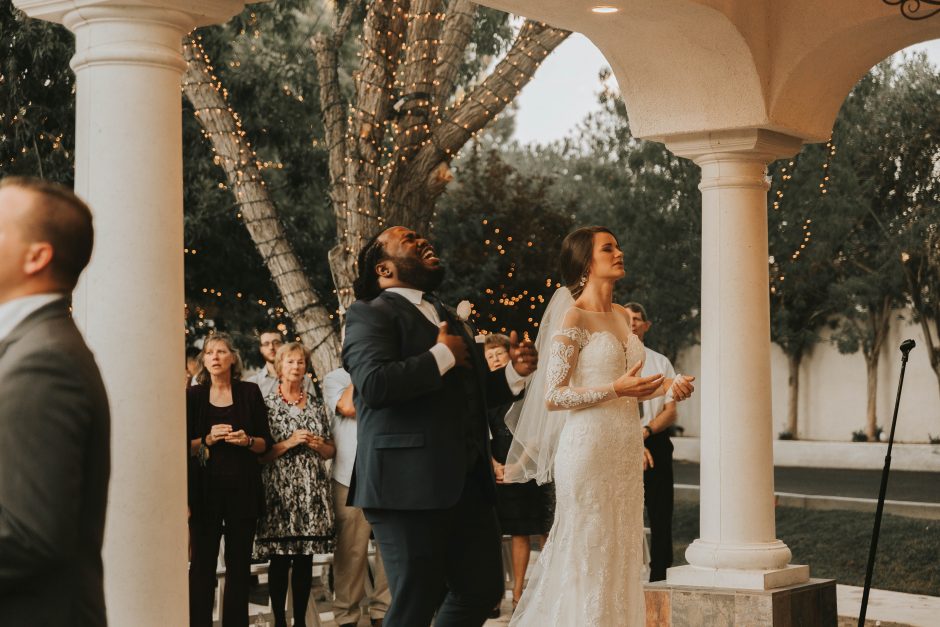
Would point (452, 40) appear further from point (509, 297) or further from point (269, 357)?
point (509, 297)

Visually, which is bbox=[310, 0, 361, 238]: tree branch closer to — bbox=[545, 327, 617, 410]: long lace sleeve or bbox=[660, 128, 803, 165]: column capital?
bbox=[660, 128, 803, 165]: column capital

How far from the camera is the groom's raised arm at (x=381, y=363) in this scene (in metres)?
4.52

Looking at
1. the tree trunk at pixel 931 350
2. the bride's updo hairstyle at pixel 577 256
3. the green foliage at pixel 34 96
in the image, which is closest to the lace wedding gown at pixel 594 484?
the bride's updo hairstyle at pixel 577 256

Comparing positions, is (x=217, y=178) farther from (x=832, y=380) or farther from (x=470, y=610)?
(x=832, y=380)

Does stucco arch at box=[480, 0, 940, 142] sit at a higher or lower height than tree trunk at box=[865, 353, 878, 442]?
higher

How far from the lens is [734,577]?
290 inches

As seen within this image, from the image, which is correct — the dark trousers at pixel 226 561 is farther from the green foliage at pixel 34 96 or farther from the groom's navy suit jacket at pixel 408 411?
the green foliage at pixel 34 96

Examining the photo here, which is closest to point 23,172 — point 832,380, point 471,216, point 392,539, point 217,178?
point 217,178

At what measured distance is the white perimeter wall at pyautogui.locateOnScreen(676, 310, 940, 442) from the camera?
2889cm

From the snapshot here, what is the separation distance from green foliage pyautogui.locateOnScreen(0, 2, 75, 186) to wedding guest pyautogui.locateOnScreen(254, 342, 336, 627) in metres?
7.88

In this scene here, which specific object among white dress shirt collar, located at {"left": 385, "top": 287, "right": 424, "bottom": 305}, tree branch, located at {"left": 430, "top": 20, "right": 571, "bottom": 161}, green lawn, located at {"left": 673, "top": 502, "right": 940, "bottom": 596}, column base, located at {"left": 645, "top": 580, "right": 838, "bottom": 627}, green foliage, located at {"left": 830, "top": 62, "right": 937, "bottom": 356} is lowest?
green lawn, located at {"left": 673, "top": 502, "right": 940, "bottom": 596}

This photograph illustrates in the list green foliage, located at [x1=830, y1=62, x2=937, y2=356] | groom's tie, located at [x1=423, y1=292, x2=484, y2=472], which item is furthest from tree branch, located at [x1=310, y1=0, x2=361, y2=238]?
green foliage, located at [x1=830, y1=62, x2=937, y2=356]

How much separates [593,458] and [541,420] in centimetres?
66

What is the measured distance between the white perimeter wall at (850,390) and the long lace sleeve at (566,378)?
22901 millimetres
